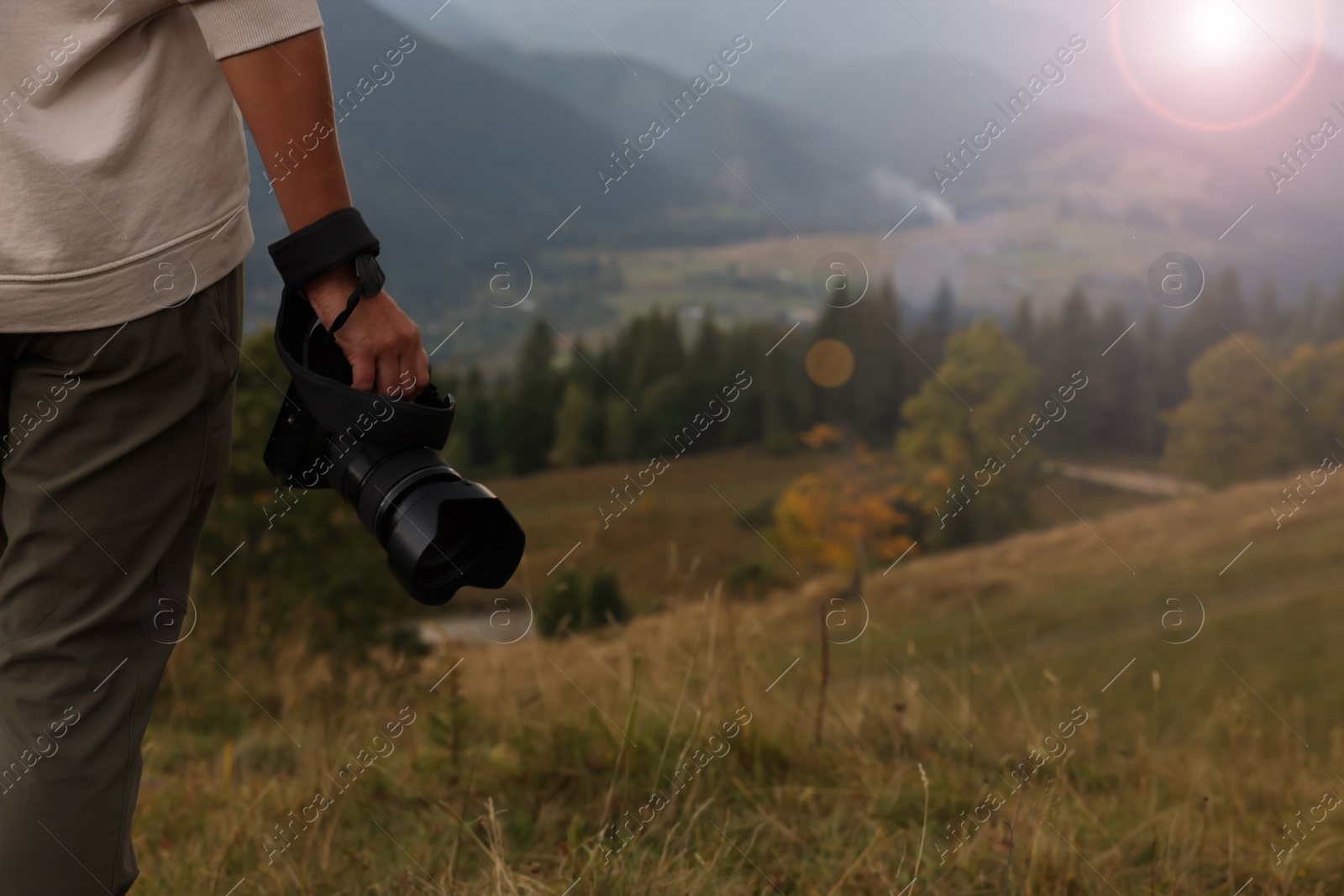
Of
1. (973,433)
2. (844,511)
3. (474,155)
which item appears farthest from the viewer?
(474,155)

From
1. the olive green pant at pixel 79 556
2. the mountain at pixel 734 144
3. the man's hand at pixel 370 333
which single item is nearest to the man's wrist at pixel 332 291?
the man's hand at pixel 370 333

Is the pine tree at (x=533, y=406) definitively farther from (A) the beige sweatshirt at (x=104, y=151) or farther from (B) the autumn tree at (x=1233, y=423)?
(A) the beige sweatshirt at (x=104, y=151)

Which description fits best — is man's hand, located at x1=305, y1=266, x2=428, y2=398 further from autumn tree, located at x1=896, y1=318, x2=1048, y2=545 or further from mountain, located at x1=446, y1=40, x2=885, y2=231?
mountain, located at x1=446, y1=40, x2=885, y2=231

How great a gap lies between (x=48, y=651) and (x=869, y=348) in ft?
131

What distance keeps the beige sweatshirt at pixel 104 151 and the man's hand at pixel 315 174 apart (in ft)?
0.08

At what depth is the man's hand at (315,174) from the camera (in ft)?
3.71

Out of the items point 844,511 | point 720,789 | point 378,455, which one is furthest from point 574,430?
point 378,455

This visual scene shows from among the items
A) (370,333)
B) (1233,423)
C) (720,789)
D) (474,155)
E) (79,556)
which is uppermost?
(370,333)

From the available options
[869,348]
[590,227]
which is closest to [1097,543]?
[869,348]

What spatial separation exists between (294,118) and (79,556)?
0.54 metres

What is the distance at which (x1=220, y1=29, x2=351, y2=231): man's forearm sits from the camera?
1.13m

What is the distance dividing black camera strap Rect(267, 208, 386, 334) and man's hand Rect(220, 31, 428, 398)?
0.05ft

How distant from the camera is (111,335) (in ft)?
3.76

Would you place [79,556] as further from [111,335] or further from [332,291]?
[332,291]
